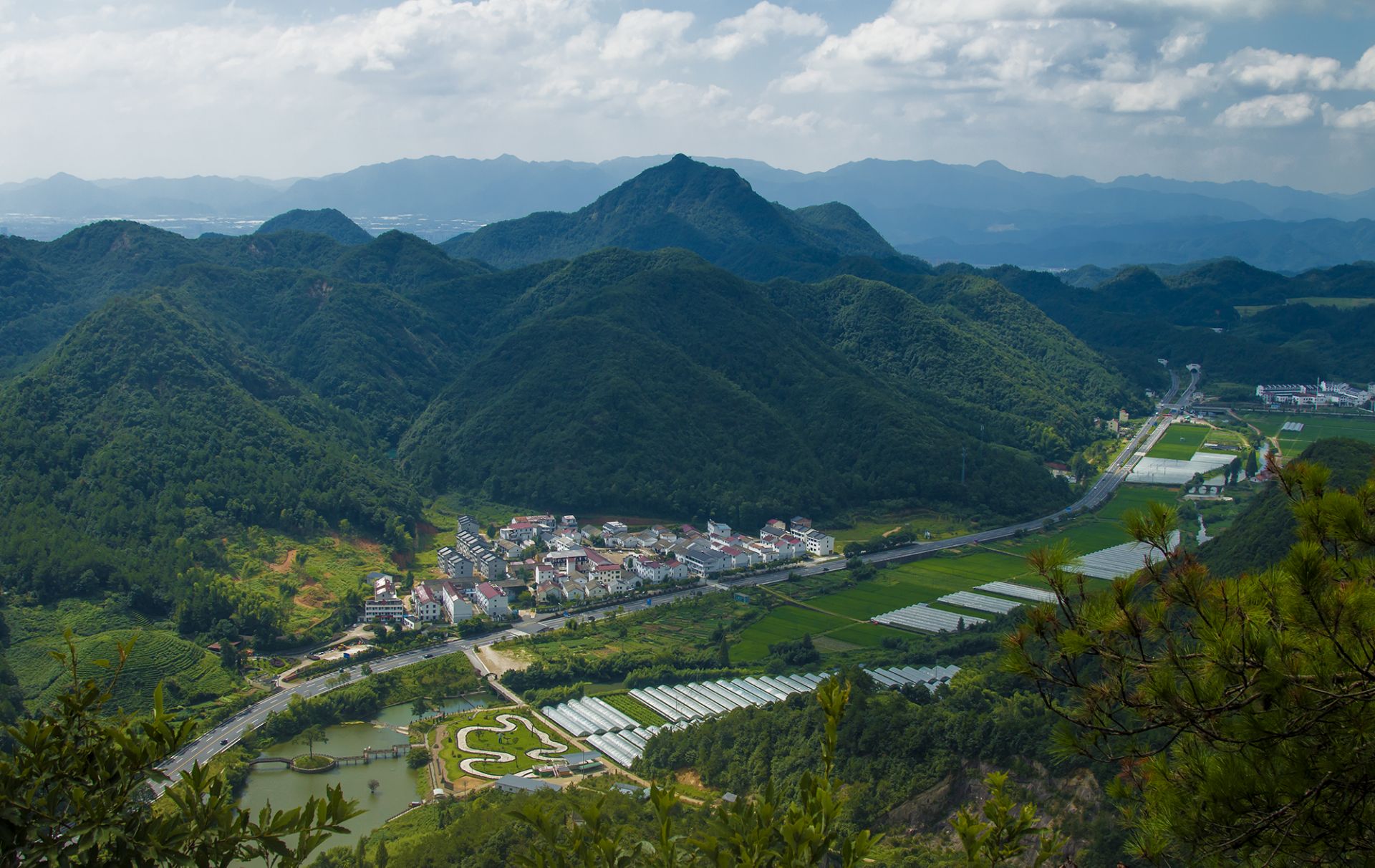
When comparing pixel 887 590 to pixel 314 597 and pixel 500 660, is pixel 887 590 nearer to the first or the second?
pixel 500 660

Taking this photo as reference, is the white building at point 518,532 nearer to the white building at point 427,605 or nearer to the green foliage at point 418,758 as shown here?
the white building at point 427,605

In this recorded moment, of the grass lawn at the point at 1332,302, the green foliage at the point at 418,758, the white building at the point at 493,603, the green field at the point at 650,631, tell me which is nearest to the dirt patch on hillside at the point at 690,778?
the green foliage at the point at 418,758

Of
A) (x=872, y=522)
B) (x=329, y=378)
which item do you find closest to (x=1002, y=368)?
(x=872, y=522)

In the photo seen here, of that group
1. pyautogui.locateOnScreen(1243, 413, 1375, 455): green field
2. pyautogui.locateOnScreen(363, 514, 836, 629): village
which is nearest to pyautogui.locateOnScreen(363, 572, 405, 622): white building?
pyautogui.locateOnScreen(363, 514, 836, 629): village

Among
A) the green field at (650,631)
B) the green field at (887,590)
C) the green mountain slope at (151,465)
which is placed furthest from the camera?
the green field at (887,590)

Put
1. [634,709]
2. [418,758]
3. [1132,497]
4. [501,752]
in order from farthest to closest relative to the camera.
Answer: [1132,497] < [634,709] < [501,752] < [418,758]

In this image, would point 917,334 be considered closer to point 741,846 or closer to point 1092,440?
point 1092,440

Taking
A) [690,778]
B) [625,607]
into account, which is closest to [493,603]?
[625,607]
